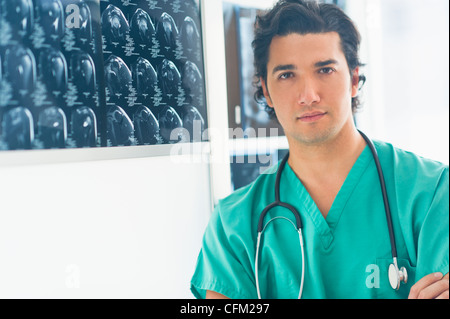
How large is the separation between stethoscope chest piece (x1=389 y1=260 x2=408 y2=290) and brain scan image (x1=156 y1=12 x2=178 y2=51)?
66 cm

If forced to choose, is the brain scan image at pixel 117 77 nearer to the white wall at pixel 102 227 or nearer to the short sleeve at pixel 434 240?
the white wall at pixel 102 227

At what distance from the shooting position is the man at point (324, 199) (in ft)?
2.68

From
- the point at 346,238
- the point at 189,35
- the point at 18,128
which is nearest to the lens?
the point at 18,128

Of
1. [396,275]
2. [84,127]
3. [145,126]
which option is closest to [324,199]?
[396,275]

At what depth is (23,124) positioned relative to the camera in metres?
0.75

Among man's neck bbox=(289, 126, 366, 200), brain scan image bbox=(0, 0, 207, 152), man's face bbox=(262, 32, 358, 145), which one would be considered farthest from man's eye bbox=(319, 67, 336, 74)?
brain scan image bbox=(0, 0, 207, 152)

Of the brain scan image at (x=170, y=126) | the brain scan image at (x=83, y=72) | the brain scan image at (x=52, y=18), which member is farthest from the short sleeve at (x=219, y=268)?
the brain scan image at (x=52, y=18)

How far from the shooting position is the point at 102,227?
0.86m

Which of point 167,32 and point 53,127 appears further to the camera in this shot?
point 167,32

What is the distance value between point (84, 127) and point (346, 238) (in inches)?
22.9

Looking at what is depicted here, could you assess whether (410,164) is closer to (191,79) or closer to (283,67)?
(283,67)

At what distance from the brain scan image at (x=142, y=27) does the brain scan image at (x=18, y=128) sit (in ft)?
0.94
